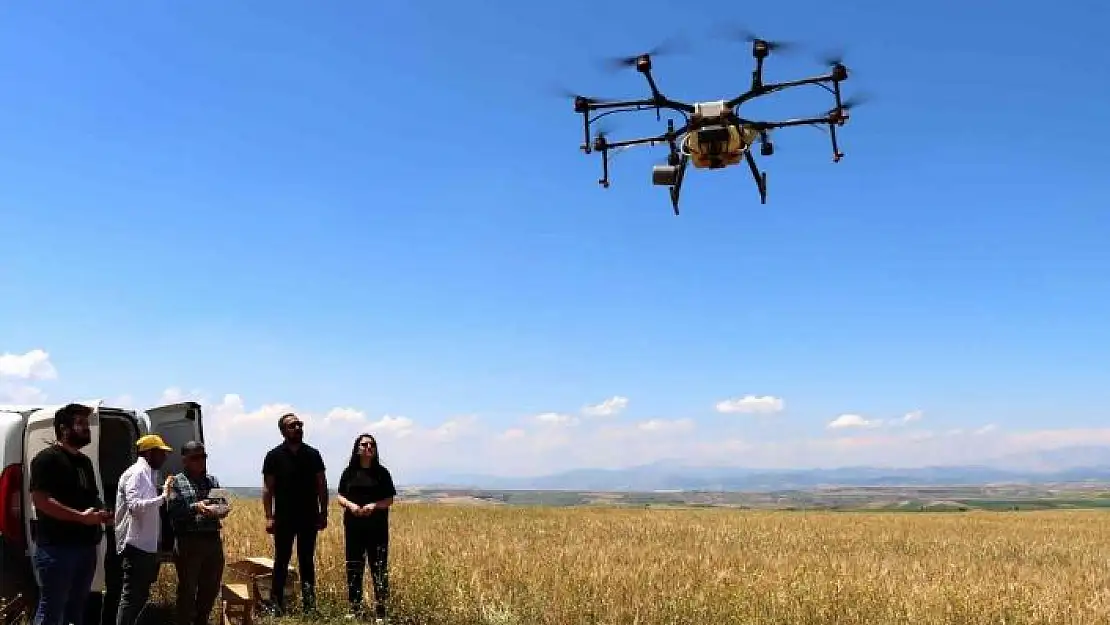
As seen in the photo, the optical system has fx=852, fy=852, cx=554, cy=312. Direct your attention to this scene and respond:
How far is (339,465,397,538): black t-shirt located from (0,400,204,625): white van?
4.83 ft

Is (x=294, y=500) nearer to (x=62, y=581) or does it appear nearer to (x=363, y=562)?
(x=363, y=562)

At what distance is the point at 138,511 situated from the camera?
6207 millimetres

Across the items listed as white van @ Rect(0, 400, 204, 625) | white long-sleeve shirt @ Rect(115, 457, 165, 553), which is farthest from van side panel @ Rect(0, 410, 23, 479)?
white long-sleeve shirt @ Rect(115, 457, 165, 553)

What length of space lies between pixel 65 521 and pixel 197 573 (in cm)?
144

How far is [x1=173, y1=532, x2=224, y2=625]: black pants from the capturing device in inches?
267

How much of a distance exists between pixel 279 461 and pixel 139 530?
1771 mm

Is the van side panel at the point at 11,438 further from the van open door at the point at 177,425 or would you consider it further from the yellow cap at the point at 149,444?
the van open door at the point at 177,425

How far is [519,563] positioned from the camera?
9.37 m

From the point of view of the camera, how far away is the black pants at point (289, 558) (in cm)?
769

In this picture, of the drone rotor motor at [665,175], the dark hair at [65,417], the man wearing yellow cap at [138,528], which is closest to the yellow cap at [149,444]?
the man wearing yellow cap at [138,528]

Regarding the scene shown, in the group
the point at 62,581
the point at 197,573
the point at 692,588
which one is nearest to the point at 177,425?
the point at 197,573

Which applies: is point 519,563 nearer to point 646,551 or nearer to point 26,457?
point 646,551

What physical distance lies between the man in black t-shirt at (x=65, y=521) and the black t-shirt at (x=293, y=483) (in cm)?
207

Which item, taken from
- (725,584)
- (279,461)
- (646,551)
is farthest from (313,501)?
(646,551)
